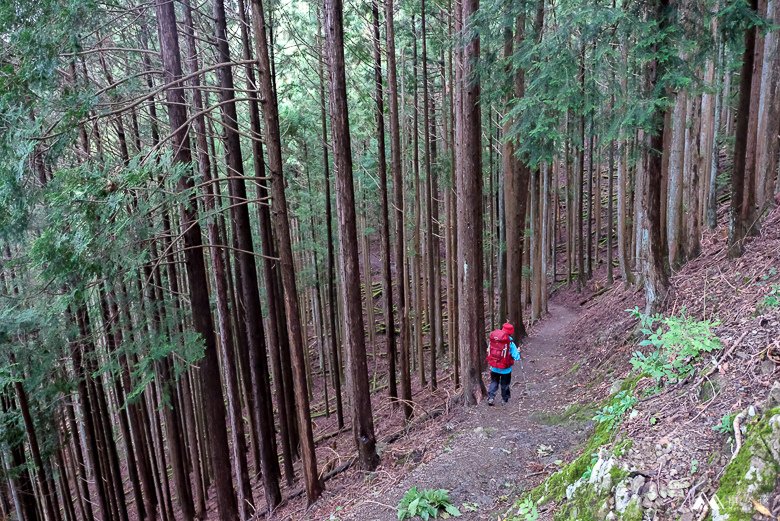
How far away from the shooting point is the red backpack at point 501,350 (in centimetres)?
780

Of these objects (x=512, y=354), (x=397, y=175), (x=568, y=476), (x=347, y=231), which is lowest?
(x=512, y=354)

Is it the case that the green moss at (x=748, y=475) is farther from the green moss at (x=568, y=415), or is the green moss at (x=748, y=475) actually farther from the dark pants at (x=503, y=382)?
the dark pants at (x=503, y=382)

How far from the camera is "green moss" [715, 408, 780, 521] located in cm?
256

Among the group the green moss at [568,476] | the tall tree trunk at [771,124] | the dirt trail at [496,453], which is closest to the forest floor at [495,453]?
the dirt trail at [496,453]

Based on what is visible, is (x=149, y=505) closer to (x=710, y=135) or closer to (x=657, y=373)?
(x=657, y=373)

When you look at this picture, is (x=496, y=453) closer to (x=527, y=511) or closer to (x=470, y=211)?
(x=527, y=511)

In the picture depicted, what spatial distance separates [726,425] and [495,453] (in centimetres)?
364

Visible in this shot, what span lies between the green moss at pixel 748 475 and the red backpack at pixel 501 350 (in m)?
4.92

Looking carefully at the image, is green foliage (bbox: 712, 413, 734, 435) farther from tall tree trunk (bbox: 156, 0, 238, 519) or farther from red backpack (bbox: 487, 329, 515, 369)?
tall tree trunk (bbox: 156, 0, 238, 519)

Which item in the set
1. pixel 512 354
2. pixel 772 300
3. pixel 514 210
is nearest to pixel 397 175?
pixel 514 210

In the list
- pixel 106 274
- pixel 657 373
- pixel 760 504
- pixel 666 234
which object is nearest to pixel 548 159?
pixel 666 234

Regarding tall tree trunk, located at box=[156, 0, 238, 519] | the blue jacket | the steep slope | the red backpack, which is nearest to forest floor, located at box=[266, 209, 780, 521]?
the steep slope

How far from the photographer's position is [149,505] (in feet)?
45.7

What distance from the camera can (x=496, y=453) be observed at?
634 centimetres
